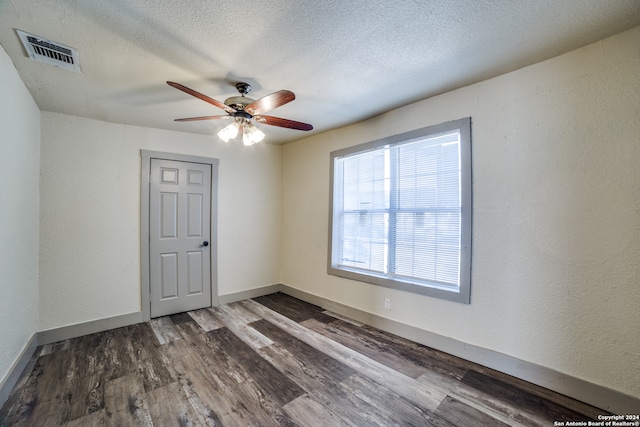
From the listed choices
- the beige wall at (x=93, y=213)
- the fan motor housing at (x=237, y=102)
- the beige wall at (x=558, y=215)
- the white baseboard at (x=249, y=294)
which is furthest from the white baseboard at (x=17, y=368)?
the beige wall at (x=558, y=215)

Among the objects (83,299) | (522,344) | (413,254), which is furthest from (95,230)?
(522,344)

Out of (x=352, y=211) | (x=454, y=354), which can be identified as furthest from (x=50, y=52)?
(x=454, y=354)

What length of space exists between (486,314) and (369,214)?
1.55 metres

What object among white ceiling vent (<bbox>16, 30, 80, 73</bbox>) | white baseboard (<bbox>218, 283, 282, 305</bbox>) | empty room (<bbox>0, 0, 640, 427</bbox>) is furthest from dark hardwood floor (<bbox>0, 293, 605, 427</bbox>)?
white ceiling vent (<bbox>16, 30, 80, 73</bbox>)

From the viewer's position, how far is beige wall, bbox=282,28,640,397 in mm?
1663

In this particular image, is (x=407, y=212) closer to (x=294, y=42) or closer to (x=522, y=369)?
(x=522, y=369)

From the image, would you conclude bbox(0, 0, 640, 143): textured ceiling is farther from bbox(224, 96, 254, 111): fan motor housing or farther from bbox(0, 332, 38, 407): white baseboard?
bbox(0, 332, 38, 407): white baseboard

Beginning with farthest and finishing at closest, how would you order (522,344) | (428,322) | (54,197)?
1. (54,197)
2. (428,322)
3. (522,344)

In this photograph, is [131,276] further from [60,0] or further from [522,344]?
[522,344]

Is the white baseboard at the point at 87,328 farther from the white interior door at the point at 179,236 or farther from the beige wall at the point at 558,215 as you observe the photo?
the beige wall at the point at 558,215

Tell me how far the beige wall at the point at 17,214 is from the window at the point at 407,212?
3.01 m

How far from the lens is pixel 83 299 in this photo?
9.42 feet

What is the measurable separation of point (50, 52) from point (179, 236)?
2.26m

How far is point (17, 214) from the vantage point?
2.09 metres
